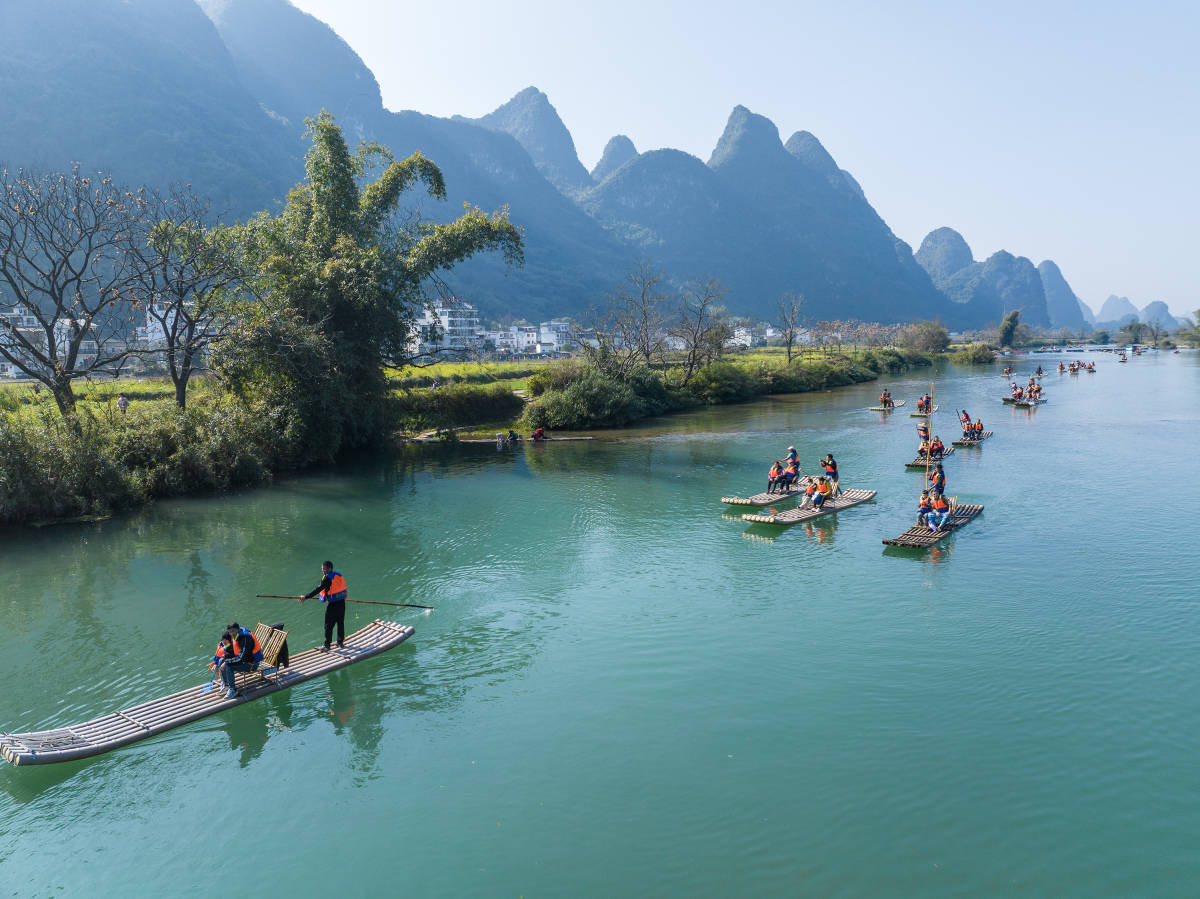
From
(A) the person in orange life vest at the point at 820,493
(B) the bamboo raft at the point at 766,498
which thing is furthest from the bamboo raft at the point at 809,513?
(B) the bamboo raft at the point at 766,498

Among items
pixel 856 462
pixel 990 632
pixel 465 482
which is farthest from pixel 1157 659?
pixel 465 482

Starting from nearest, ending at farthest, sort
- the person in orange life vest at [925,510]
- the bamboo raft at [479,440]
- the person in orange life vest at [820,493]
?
the person in orange life vest at [925,510] < the person in orange life vest at [820,493] < the bamboo raft at [479,440]

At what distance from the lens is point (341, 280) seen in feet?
131

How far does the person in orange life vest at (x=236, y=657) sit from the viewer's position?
1384 cm

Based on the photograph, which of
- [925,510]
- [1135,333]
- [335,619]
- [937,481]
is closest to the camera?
[335,619]

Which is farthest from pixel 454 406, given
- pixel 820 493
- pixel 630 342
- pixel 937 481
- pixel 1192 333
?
pixel 1192 333

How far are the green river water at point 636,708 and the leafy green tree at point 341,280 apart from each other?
10.4 m

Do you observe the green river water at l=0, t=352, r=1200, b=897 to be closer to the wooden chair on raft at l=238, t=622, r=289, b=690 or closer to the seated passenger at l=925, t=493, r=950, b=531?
the wooden chair on raft at l=238, t=622, r=289, b=690

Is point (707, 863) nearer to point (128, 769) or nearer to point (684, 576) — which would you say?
point (128, 769)

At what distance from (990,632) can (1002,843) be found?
25.5 feet

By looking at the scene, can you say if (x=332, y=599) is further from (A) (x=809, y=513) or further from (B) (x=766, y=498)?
(B) (x=766, y=498)

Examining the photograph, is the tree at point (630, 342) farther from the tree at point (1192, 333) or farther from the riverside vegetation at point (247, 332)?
the tree at point (1192, 333)

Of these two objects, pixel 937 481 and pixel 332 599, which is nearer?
pixel 332 599

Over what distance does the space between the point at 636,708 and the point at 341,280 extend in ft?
107
